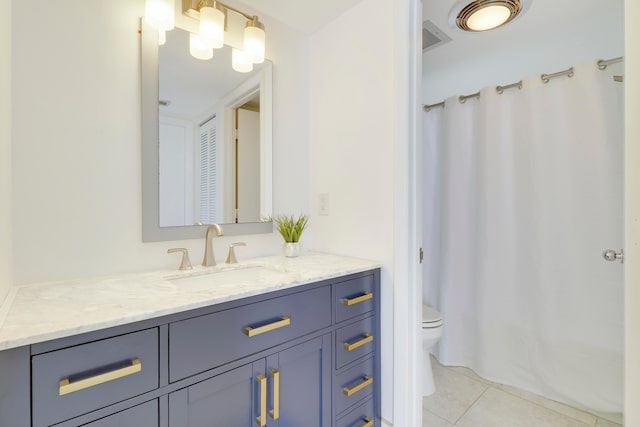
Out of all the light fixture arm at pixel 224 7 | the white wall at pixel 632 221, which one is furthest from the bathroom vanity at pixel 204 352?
the light fixture arm at pixel 224 7

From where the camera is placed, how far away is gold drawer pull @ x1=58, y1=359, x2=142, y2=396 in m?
0.65

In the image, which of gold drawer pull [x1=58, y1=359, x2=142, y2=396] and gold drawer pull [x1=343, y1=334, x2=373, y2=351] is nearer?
gold drawer pull [x1=58, y1=359, x2=142, y2=396]

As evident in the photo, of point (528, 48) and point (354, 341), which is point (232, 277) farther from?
point (528, 48)

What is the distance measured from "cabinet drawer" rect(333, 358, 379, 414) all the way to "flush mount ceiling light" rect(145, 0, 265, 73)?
5.05 ft

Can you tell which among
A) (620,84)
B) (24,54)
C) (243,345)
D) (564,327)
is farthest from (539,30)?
(24,54)

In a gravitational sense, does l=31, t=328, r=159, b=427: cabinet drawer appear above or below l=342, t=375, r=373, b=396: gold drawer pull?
above

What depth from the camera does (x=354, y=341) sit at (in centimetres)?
128

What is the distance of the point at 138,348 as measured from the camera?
2.48 feet

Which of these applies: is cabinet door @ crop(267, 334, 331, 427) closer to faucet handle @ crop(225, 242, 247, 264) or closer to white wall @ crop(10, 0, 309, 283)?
faucet handle @ crop(225, 242, 247, 264)

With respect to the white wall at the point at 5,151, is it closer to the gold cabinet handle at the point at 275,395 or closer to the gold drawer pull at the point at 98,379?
the gold drawer pull at the point at 98,379

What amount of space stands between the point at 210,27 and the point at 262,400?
4.98 ft

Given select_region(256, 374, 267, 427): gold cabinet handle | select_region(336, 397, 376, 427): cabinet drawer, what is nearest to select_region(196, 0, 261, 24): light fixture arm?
select_region(256, 374, 267, 427): gold cabinet handle

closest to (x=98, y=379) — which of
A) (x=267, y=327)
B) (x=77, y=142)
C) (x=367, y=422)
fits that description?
(x=267, y=327)

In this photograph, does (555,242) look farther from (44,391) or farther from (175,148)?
(44,391)
